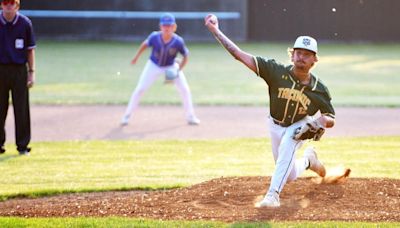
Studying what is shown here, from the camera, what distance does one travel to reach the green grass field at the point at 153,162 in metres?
10.9

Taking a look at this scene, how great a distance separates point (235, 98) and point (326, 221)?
1198 cm

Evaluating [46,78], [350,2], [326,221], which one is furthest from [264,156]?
[350,2]

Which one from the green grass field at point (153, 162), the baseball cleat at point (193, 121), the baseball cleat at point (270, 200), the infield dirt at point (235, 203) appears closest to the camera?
the infield dirt at point (235, 203)

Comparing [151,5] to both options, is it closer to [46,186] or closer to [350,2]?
[350,2]

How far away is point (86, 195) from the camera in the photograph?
10203 millimetres

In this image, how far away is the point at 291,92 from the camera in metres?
9.12

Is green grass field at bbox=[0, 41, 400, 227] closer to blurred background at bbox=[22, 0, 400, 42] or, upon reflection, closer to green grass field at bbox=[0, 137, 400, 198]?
green grass field at bbox=[0, 137, 400, 198]

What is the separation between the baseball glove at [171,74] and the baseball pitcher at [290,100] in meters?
7.25

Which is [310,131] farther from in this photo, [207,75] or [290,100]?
[207,75]

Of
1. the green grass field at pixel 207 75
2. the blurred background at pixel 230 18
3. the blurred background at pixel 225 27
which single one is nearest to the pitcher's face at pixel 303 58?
the green grass field at pixel 207 75

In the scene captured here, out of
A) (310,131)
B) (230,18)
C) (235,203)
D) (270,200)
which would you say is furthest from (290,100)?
(230,18)

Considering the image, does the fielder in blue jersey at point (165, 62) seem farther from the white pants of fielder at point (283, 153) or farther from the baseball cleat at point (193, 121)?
the white pants of fielder at point (283, 153)

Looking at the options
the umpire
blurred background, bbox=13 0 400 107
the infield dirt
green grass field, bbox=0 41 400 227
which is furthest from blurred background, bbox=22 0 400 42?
the infield dirt

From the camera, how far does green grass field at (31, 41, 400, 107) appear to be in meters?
20.1
